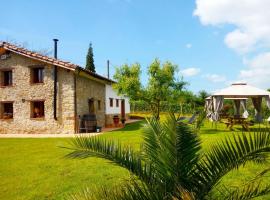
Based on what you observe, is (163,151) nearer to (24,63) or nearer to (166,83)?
(166,83)

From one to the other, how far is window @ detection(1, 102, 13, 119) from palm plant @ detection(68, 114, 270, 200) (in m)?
18.1

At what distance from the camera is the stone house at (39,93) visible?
17.6 metres

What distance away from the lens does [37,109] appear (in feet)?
61.6

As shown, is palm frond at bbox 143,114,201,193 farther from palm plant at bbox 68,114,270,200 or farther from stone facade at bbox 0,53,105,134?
stone facade at bbox 0,53,105,134

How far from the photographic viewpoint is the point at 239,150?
2.60 metres

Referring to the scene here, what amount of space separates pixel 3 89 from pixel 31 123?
3.29 metres

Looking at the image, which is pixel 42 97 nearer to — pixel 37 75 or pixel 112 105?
pixel 37 75

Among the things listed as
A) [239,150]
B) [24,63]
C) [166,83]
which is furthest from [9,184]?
[24,63]

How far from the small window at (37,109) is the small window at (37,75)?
146 centimetres

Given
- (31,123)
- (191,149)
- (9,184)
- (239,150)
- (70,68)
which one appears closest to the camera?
(239,150)

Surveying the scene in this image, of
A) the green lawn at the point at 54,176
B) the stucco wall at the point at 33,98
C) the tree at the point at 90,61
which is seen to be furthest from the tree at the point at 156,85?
the tree at the point at 90,61

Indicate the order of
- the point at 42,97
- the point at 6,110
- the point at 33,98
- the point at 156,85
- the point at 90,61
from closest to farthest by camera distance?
1. the point at 156,85
2. the point at 42,97
3. the point at 33,98
4. the point at 6,110
5. the point at 90,61

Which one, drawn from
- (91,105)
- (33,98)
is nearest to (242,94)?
(91,105)

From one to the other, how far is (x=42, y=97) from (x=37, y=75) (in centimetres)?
174
